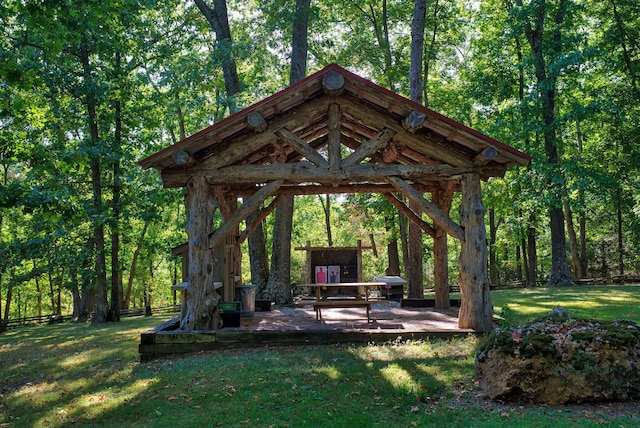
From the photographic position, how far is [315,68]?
2566 centimetres

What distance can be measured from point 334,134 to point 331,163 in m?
0.63

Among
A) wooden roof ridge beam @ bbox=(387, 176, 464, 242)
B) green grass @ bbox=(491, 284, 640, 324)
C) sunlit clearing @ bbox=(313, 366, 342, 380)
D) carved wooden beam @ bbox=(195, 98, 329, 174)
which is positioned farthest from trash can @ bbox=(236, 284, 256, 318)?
green grass @ bbox=(491, 284, 640, 324)

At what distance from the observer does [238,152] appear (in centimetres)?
972

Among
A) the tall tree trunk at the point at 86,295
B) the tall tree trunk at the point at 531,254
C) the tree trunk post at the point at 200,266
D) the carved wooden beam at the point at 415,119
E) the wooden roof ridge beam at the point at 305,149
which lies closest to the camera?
the carved wooden beam at the point at 415,119

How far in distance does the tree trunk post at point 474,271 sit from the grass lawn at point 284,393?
53 centimetres

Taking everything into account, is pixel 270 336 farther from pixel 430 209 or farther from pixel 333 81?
pixel 333 81

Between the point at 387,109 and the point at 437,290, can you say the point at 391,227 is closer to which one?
the point at 437,290

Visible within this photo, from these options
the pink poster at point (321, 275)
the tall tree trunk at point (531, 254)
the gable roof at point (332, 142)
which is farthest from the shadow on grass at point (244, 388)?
the tall tree trunk at point (531, 254)

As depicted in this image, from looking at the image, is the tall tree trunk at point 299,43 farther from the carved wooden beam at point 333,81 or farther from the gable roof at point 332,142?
the carved wooden beam at point 333,81

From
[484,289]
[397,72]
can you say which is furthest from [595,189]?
[484,289]

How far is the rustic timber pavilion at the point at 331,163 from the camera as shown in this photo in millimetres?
9273

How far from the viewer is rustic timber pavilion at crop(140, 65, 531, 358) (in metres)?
9.27

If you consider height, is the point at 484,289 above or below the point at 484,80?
below

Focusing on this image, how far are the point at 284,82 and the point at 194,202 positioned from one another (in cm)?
1564
